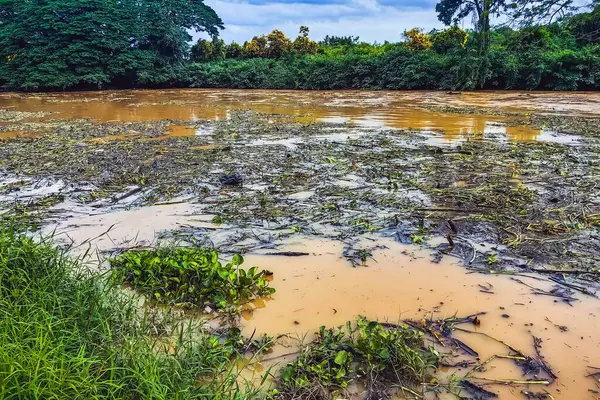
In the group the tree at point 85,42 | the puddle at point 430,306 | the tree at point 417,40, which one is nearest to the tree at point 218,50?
the tree at point 85,42

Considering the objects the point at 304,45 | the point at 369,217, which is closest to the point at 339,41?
the point at 304,45

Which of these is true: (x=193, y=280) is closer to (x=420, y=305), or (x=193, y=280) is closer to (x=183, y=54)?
(x=420, y=305)

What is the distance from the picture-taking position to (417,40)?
25094mm

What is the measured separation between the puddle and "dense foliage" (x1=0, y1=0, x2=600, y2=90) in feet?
63.6

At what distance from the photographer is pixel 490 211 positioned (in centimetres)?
398

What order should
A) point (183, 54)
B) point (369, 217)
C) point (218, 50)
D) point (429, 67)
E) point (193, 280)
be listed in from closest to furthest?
1. point (193, 280)
2. point (369, 217)
3. point (429, 67)
4. point (183, 54)
5. point (218, 50)

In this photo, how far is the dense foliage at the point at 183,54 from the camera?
74.1 ft

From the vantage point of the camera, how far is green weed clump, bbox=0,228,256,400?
1620 mm

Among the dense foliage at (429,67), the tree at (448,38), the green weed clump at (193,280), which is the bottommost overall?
the green weed clump at (193,280)

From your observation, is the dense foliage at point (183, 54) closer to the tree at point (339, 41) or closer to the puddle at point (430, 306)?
the tree at point (339, 41)

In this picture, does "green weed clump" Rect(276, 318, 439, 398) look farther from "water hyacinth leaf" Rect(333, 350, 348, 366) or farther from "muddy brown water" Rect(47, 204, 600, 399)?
"muddy brown water" Rect(47, 204, 600, 399)

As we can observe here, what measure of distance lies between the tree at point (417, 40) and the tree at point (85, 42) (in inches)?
594

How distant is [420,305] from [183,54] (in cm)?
3103

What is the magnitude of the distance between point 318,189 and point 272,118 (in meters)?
7.57
